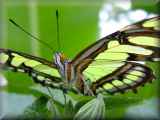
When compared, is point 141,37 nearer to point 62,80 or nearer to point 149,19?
point 149,19

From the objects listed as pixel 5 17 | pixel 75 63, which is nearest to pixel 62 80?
pixel 75 63

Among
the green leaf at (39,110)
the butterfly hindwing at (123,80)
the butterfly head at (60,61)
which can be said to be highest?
the butterfly head at (60,61)

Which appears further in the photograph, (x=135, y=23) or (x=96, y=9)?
(x=96, y=9)

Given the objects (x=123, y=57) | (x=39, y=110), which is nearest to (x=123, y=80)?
(x=123, y=57)

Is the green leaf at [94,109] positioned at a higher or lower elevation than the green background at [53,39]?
lower

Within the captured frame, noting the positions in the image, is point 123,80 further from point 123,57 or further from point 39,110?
point 39,110

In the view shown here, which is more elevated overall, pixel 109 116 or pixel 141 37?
pixel 141 37

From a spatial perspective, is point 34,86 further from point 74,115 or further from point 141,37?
point 141,37
